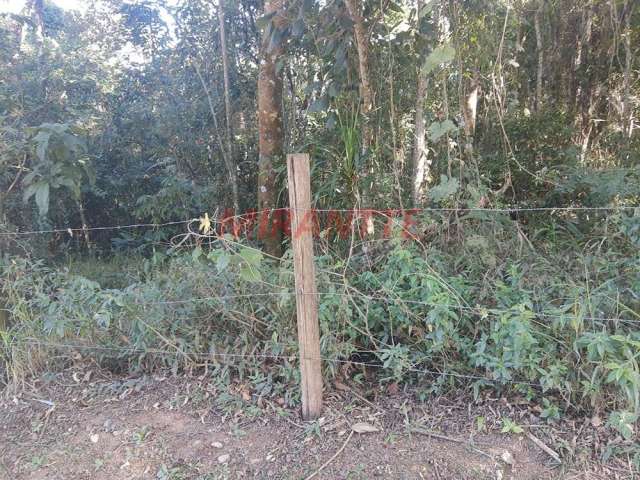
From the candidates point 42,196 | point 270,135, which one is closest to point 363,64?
point 270,135

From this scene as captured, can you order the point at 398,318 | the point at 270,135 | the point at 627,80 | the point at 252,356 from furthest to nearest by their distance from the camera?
the point at 627,80 < the point at 270,135 < the point at 252,356 < the point at 398,318

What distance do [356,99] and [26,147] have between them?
2351 millimetres

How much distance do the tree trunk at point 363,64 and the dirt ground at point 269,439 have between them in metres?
1.95

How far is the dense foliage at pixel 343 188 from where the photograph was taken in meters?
2.32

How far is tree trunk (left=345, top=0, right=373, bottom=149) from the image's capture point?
3191mm

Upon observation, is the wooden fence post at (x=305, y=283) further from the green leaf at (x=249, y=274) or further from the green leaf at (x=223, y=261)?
the green leaf at (x=223, y=261)

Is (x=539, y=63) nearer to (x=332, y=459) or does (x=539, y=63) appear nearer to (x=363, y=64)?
(x=363, y=64)

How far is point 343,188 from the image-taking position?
3.52 m

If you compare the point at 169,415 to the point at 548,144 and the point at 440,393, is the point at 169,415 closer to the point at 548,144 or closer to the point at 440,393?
the point at 440,393

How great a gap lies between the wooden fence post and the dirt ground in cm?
17

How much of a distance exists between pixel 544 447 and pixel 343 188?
215 centimetres

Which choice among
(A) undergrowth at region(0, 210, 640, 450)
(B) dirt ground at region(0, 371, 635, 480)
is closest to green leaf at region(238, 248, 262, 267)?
(A) undergrowth at region(0, 210, 640, 450)

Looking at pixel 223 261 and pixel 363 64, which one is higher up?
pixel 363 64

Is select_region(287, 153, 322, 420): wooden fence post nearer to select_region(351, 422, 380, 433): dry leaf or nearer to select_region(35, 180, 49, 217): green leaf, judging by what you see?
select_region(351, 422, 380, 433): dry leaf
